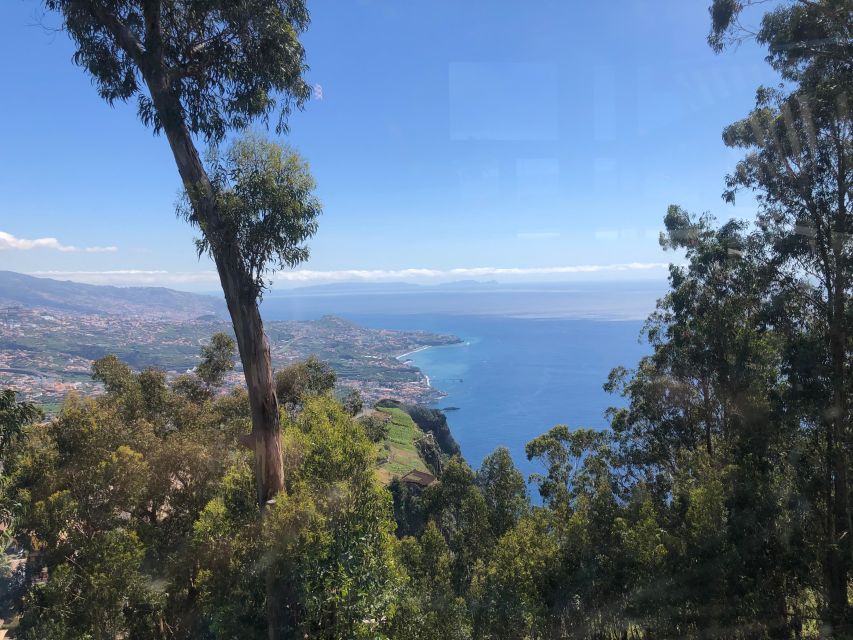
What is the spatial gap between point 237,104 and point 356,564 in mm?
4695

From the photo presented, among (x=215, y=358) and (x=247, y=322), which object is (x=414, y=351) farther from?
(x=247, y=322)

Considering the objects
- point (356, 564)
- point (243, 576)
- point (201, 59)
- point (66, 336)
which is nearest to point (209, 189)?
point (201, 59)

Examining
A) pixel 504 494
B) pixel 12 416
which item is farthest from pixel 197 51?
pixel 504 494

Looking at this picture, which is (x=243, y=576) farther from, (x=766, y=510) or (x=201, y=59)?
(x=766, y=510)

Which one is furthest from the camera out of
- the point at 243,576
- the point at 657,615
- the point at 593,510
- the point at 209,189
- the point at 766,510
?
the point at 593,510

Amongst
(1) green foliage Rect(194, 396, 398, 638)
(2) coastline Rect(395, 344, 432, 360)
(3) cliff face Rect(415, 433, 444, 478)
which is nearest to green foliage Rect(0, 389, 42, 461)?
(1) green foliage Rect(194, 396, 398, 638)

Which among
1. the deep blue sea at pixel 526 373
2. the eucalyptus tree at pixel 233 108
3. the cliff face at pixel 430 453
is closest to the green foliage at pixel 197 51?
the eucalyptus tree at pixel 233 108

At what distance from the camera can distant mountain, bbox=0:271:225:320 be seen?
4343 inches

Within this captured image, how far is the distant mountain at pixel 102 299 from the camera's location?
110 meters

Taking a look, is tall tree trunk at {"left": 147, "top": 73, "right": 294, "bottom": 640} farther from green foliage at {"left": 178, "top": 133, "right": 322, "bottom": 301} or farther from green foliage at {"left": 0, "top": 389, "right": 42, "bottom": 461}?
green foliage at {"left": 0, "top": 389, "right": 42, "bottom": 461}

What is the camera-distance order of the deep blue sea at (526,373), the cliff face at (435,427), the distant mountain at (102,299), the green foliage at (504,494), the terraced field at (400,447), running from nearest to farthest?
the green foliage at (504,494) → the terraced field at (400,447) → the cliff face at (435,427) → the deep blue sea at (526,373) → the distant mountain at (102,299)

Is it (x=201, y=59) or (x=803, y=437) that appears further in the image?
(x=803, y=437)

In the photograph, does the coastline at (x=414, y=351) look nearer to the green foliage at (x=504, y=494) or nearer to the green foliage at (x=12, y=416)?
the green foliage at (x=504, y=494)

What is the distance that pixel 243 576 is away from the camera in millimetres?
5004
